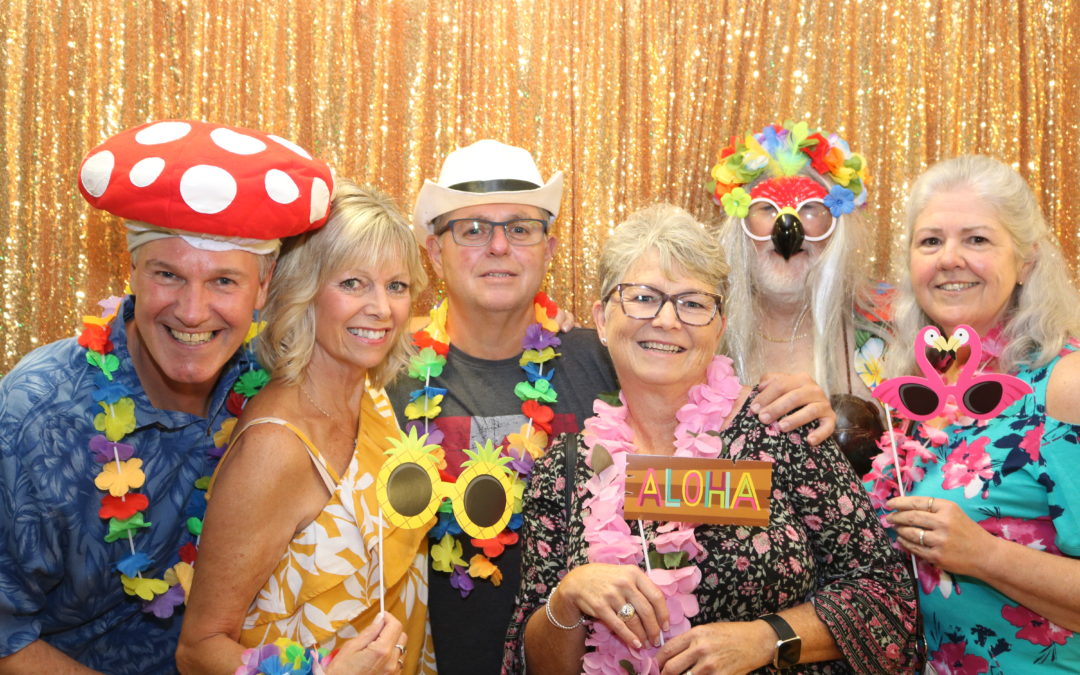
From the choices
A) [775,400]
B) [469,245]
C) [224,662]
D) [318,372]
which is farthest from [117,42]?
[775,400]

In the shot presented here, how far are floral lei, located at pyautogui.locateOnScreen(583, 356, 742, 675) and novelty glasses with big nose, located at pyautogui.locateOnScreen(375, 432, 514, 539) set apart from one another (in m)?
0.23

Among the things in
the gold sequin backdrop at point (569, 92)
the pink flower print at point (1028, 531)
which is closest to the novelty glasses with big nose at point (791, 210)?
the gold sequin backdrop at point (569, 92)

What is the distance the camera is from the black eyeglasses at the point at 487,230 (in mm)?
2307

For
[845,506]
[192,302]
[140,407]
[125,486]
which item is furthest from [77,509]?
[845,506]

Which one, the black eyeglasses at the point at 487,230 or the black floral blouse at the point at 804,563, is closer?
the black floral blouse at the point at 804,563

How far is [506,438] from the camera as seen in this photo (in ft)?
7.08

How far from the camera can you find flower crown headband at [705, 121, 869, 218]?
8.00ft

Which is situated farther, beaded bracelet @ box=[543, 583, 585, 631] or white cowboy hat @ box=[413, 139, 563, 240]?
white cowboy hat @ box=[413, 139, 563, 240]

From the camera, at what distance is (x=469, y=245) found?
7.55 ft

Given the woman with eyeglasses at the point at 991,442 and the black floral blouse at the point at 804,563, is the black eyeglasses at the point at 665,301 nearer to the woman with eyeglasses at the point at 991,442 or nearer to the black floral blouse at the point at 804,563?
the black floral blouse at the point at 804,563

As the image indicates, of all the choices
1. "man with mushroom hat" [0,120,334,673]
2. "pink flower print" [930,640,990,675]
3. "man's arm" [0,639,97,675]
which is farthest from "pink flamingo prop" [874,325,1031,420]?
"man's arm" [0,639,97,675]

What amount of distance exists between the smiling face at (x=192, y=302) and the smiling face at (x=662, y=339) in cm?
74

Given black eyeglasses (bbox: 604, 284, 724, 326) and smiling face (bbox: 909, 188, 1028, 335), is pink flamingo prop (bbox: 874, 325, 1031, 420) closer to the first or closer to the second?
smiling face (bbox: 909, 188, 1028, 335)

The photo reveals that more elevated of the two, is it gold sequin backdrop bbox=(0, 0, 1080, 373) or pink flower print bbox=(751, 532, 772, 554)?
gold sequin backdrop bbox=(0, 0, 1080, 373)
